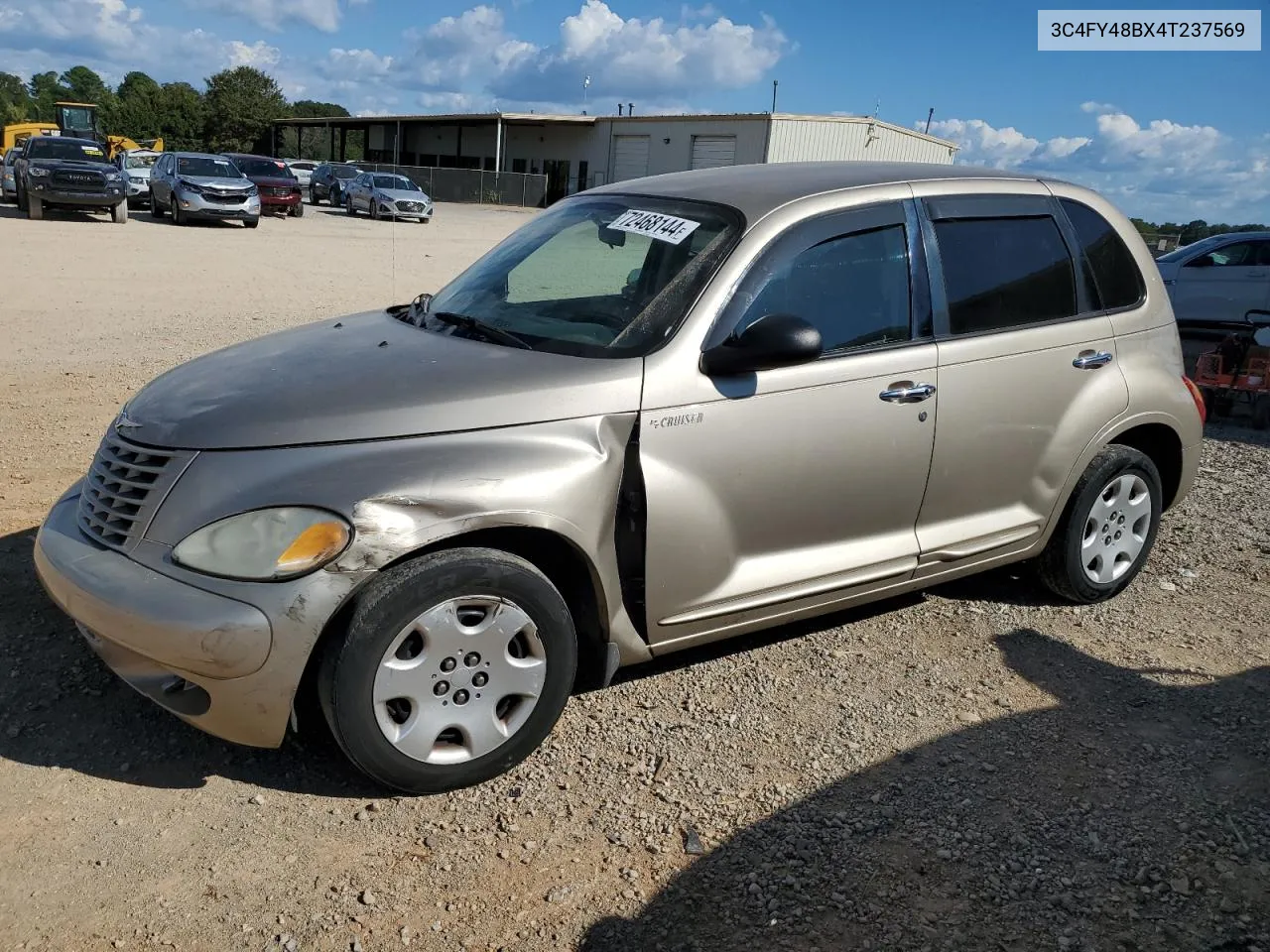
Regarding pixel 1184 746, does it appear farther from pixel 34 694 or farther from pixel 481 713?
pixel 34 694

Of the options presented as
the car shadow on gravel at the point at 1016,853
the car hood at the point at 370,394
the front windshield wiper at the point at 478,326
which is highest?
the front windshield wiper at the point at 478,326

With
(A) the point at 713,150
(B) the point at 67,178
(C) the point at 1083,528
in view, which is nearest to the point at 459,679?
(C) the point at 1083,528

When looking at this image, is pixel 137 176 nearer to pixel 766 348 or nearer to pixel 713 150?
pixel 713 150

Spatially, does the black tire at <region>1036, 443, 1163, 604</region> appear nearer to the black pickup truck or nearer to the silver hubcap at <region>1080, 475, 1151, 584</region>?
the silver hubcap at <region>1080, 475, 1151, 584</region>

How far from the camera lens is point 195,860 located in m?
2.93

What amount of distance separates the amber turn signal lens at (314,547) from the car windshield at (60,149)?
24964mm

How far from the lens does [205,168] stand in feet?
86.3

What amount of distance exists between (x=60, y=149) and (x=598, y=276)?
2474 centimetres

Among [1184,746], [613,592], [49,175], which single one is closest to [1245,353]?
[1184,746]

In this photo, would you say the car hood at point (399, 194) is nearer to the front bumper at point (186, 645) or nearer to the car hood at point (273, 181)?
the car hood at point (273, 181)

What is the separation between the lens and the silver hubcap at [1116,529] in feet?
15.7

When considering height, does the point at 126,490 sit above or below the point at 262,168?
below

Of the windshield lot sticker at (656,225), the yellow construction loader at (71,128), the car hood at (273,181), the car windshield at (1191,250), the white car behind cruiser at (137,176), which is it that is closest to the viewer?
the windshield lot sticker at (656,225)

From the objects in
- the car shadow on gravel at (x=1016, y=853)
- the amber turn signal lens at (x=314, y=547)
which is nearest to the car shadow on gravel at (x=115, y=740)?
the amber turn signal lens at (x=314, y=547)
